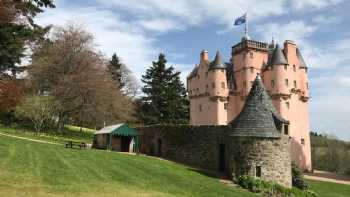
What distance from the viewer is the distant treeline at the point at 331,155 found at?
4150 centimetres

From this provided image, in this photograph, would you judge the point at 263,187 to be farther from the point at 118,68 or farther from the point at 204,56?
the point at 118,68

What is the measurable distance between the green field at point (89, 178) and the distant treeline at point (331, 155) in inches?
1072

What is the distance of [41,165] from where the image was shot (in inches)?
660

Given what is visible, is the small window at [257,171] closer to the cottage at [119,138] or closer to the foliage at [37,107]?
the cottage at [119,138]

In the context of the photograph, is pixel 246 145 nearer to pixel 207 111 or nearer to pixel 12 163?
pixel 12 163

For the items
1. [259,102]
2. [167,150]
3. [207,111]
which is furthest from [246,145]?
[207,111]

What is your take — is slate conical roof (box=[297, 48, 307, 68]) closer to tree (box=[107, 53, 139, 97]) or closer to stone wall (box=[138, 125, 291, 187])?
stone wall (box=[138, 125, 291, 187])

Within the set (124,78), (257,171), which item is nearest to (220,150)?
(257,171)

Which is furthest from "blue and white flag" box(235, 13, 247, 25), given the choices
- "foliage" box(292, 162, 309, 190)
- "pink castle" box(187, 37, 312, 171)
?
"foliage" box(292, 162, 309, 190)

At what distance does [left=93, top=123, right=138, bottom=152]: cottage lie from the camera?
105ft

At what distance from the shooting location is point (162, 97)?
54250 mm

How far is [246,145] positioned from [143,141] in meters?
15.1

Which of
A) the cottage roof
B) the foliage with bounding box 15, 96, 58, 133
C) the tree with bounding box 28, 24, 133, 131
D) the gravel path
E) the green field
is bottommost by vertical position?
the gravel path

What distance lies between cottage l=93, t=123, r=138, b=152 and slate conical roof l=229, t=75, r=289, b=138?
12550 millimetres
